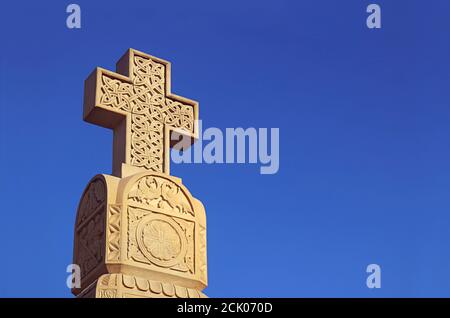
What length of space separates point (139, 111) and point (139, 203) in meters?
1.11

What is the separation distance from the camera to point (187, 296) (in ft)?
27.7

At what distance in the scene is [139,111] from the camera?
30.8 feet

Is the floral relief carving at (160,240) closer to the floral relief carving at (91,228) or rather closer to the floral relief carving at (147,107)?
the floral relief carving at (91,228)

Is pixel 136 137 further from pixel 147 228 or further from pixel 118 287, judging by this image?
pixel 118 287

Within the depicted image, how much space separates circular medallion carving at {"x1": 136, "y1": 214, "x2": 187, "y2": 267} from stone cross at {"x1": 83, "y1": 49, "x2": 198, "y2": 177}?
541mm

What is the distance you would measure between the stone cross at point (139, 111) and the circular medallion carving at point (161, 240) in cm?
54

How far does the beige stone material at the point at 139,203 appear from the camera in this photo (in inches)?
329

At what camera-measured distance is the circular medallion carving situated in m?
8.52

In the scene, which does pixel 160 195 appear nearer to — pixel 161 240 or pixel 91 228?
pixel 161 240

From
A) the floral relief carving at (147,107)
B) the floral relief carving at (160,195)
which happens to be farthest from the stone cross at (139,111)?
the floral relief carving at (160,195)

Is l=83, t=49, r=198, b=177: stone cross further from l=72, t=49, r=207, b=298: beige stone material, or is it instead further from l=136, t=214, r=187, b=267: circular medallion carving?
l=136, t=214, r=187, b=267: circular medallion carving

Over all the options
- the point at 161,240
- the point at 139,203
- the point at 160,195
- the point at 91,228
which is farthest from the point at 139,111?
the point at 161,240
